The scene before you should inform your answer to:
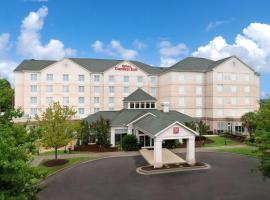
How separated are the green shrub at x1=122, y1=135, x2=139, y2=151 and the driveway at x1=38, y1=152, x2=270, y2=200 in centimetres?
747

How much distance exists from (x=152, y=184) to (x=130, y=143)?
48.6 feet

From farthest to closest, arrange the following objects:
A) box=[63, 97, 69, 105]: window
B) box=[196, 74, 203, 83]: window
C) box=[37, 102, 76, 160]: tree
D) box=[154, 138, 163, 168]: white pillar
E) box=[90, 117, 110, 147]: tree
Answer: box=[196, 74, 203, 83]: window
box=[63, 97, 69, 105]: window
box=[90, 117, 110, 147]: tree
box=[37, 102, 76, 160]: tree
box=[154, 138, 163, 168]: white pillar

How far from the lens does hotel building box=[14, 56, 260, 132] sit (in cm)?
5434

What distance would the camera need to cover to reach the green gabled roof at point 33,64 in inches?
2125

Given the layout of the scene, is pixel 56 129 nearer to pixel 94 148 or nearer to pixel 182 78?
pixel 94 148

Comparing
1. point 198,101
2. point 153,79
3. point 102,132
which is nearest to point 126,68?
point 153,79

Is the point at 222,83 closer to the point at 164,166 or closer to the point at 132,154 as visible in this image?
the point at 132,154

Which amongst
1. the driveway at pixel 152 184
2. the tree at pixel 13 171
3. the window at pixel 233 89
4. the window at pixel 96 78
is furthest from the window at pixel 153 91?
the tree at pixel 13 171

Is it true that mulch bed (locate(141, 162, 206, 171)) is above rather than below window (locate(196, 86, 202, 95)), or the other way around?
below

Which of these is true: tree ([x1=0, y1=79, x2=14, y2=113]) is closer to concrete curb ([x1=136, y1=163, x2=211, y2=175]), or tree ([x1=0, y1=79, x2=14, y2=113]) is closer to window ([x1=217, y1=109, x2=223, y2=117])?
concrete curb ([x1=136, y1=163, x2=211, y2=175])

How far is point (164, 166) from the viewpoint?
2589 centimetres

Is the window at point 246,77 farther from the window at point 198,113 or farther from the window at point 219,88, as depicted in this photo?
the window at point 198,113

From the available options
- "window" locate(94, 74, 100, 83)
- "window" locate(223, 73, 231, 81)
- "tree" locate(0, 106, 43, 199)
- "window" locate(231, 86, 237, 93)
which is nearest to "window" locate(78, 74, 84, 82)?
"window" locate(94, 74, 100, 83)

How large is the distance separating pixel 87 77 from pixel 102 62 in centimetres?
655
